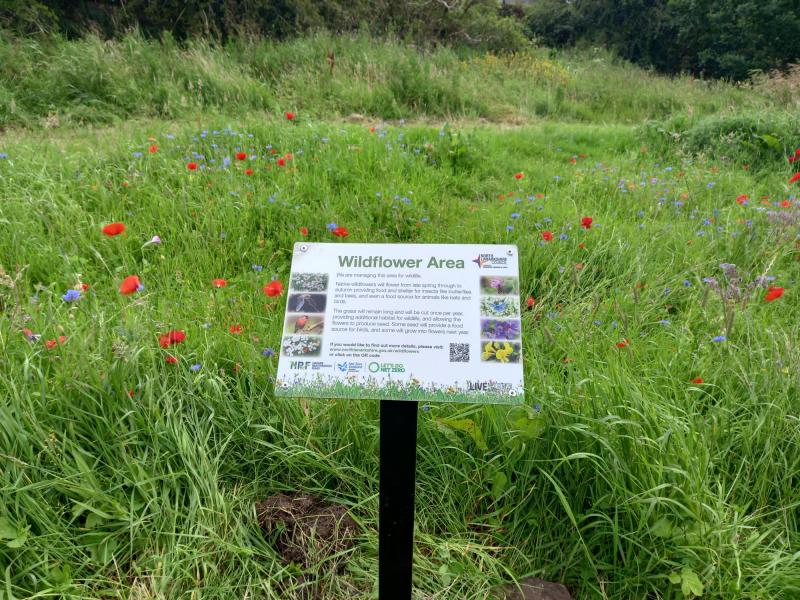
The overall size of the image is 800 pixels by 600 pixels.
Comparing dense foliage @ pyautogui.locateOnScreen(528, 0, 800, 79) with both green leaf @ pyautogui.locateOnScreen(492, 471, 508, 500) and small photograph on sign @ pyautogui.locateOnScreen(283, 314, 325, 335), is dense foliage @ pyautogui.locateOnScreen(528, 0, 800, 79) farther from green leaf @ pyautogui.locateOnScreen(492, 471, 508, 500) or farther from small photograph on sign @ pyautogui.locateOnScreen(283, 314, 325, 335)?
small photograph on sign @ pyautogui.locateOnScreen(283, 314, 325, 335)

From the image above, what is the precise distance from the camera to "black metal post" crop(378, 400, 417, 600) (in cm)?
125

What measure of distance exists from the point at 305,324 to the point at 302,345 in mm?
57

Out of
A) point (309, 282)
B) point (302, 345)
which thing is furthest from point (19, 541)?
point (309, 282)

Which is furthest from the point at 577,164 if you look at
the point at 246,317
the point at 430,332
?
the point at 430,332

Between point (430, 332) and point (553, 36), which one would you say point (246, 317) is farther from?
point (553, 36)

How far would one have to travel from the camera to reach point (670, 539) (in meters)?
1.36

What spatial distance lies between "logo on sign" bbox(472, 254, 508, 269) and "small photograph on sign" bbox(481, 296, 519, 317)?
0.09m

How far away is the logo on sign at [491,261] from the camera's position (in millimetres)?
1316

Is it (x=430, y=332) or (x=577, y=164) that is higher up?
(x=430, y=332)

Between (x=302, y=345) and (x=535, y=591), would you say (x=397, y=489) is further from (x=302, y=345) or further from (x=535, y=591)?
(x=535, y=591)

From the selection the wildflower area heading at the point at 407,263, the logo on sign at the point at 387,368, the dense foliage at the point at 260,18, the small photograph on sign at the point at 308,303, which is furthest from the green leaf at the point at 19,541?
the dense foliage at the point at 260,18

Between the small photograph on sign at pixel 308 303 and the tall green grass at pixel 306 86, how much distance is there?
538 centimetres

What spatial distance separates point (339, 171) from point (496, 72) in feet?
23.2

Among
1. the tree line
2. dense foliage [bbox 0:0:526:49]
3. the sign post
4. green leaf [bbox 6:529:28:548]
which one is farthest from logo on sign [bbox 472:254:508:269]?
the tree line
